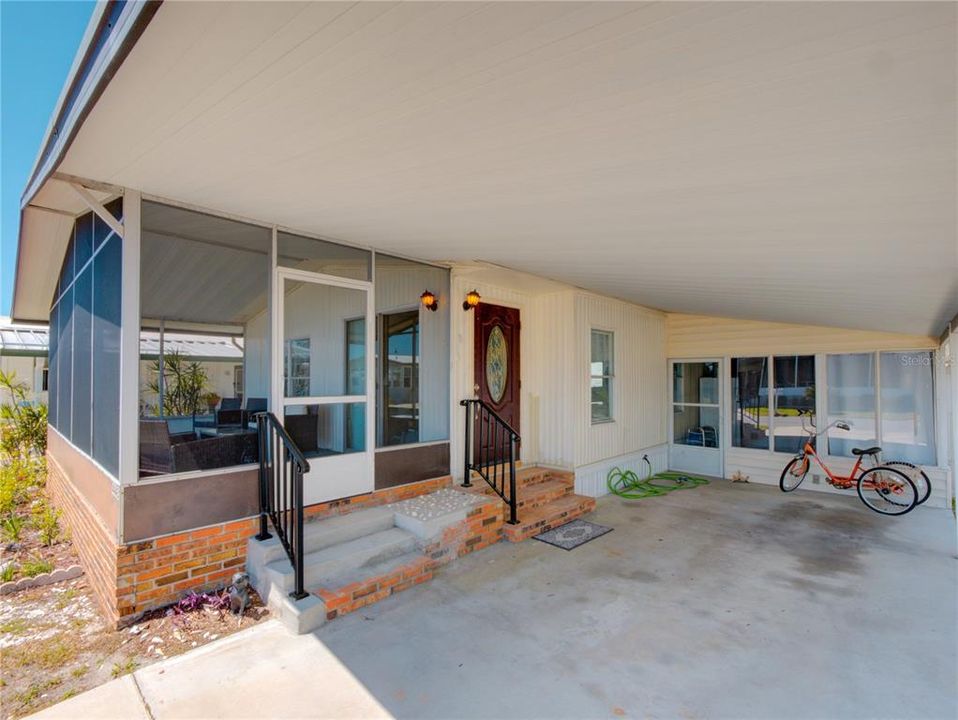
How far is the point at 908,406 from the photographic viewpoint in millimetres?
6633

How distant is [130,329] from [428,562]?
9.09 ft

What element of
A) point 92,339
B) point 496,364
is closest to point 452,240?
point 496,364

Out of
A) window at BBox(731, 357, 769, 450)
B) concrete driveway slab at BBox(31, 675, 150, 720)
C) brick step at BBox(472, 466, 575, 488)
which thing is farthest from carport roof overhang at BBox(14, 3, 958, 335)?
window at BBox(731, 357, 769, 450)

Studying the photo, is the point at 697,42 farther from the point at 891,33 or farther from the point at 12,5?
the point at 12,5

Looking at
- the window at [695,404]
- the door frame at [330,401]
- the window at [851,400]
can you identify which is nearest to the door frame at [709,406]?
the window at [695,404]

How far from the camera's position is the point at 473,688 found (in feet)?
8.25

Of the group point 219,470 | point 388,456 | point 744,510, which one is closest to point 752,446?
point 744,510

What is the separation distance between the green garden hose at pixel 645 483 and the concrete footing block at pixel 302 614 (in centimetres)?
460

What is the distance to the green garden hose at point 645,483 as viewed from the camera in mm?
6764

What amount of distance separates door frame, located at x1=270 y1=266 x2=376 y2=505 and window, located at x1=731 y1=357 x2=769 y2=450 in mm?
6362

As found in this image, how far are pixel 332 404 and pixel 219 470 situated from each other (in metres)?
1.07

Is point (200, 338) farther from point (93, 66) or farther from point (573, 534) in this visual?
point (573, 534)

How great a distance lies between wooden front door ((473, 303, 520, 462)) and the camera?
18.9 feet

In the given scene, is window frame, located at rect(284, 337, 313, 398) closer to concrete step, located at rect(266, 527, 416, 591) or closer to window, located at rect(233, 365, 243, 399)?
concrete step, located at rect(266, 527, 416, 591)
